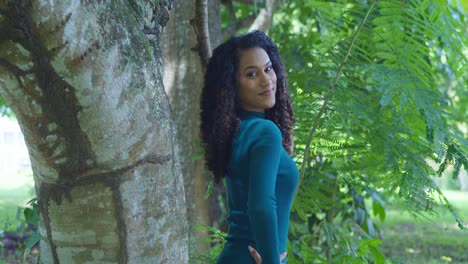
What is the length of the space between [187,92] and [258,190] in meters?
1.90

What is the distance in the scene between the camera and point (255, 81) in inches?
84.8

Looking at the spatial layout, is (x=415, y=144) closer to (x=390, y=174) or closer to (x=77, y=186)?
(x=390, y=174)

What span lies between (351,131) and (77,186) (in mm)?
1331

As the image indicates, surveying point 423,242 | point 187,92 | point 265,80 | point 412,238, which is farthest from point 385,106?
point 412,238

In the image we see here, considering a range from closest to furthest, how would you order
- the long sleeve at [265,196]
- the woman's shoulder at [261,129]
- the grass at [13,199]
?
the long sleeve at [265,196] < the woman's shoulder at [261,129] < the grass at [13,199]

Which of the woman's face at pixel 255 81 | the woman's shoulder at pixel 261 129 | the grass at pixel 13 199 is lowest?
the grass at pixel 13 199

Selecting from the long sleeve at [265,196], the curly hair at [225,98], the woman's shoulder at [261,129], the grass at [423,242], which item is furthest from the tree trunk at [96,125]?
the grass at [423,242]

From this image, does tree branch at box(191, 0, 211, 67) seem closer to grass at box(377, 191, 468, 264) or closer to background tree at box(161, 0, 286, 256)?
background tree at box(161, 0, 286, 256)

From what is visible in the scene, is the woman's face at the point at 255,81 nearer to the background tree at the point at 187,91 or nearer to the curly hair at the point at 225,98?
the curly hair at the point at 225,98

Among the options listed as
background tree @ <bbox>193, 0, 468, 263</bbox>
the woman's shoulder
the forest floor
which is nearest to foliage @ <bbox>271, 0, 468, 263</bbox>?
background tree @ <bbox>193, 0, 468, 263</bbox>

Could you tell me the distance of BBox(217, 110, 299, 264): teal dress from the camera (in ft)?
6.00

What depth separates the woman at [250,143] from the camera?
185cm

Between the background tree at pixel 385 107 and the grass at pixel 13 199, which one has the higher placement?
the background tree at pixel 385 107

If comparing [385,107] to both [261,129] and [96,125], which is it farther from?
[96,125]
